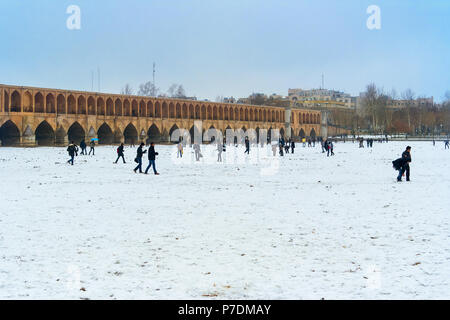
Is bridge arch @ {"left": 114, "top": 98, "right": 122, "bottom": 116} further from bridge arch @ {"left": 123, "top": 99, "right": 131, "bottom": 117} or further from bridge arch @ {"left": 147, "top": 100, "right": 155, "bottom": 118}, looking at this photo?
bridge arch @ {"left": 147, "top": 100, "right": 155, "bottom": 118}

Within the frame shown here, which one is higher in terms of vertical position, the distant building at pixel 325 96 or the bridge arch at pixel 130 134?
the distant building at pixel 325 96

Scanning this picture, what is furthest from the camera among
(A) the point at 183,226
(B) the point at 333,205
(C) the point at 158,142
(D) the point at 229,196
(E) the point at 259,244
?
(C) the point at 158,142

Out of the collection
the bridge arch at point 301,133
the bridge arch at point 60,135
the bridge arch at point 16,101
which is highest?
the bridge arch at point 16,101

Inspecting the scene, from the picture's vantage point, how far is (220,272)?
210 inches

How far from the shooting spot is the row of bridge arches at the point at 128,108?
52.5 metres

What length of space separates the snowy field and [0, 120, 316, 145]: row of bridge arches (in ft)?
139

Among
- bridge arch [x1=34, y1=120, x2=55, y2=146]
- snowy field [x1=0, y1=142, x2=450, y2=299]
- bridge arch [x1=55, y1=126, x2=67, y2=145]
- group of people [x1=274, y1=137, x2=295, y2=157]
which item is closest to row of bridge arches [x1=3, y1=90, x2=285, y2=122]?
bridge arch [x1=34, y1=120, x2=55, y2=146]

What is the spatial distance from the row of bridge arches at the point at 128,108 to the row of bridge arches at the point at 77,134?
1836 mm

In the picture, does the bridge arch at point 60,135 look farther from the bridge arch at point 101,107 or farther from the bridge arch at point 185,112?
the bridge arch at point 185,112

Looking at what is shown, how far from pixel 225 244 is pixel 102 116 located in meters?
56.3

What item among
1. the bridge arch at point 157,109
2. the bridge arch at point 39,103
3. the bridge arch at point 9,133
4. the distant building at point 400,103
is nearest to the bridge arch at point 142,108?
the bridge arch at point 157,109
